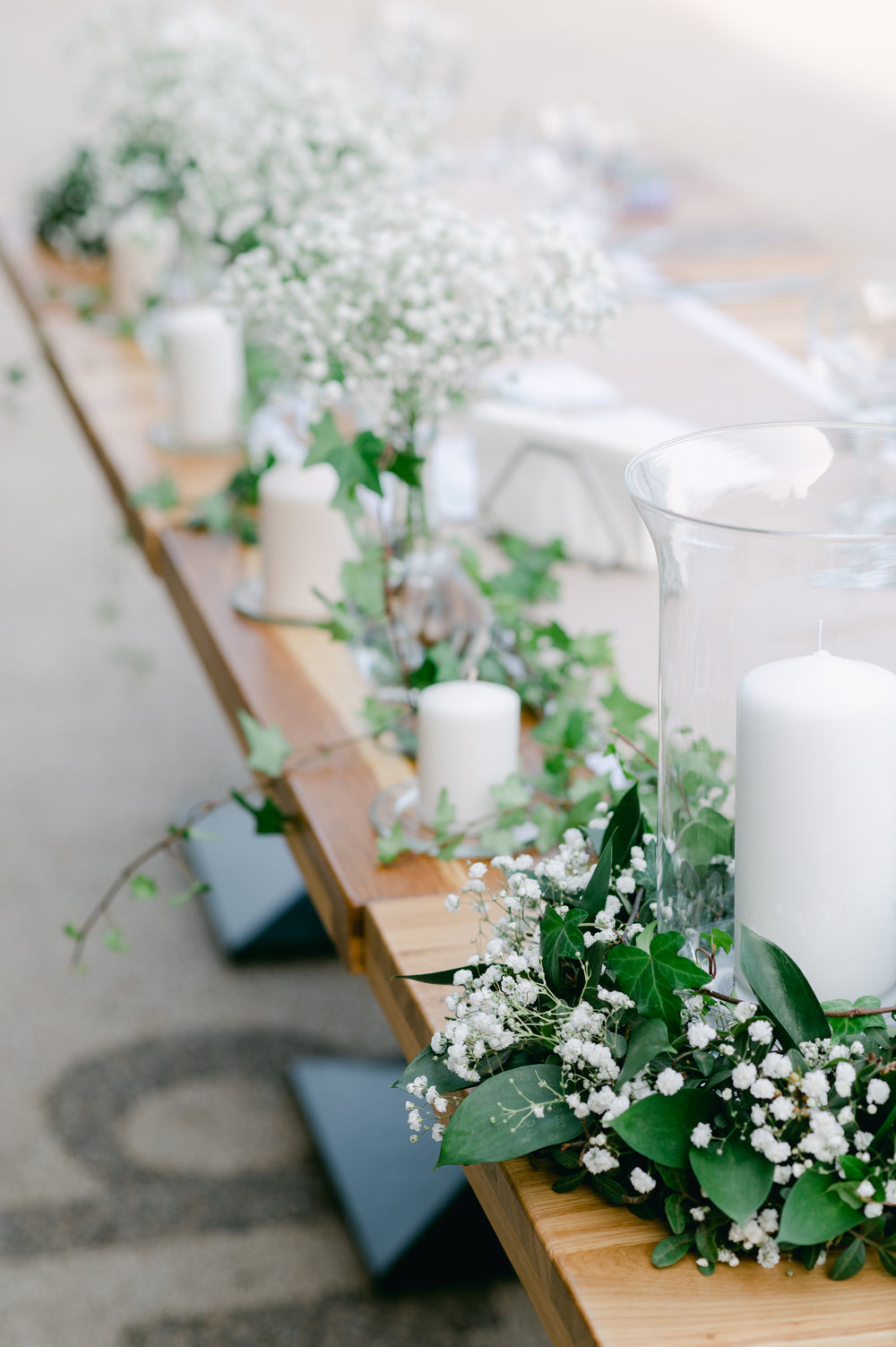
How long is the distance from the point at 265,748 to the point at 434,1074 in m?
0.43

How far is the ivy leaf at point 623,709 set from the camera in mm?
925

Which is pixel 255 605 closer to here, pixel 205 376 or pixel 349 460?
pixel 349 460

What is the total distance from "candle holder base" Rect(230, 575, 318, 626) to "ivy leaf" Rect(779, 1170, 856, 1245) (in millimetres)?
763

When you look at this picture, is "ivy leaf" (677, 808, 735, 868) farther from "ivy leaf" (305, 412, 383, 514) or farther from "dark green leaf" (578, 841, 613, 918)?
"ivy leaf" (305, 412, 383, 514)

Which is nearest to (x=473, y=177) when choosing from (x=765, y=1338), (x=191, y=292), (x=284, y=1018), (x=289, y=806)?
(x=191, y=292)

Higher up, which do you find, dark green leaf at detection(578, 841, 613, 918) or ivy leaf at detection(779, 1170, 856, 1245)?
dark green leaf at detection(578, 841, 613, 918)

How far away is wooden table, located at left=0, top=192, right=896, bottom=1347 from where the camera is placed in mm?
548

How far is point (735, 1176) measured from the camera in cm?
54

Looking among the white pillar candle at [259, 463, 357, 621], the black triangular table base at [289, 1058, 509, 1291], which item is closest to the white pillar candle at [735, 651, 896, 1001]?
the white pillar candle at [259, 463, 357, 621]

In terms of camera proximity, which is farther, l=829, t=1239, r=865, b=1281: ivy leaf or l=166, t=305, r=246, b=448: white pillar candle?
l=166, t=305, r=246, b=448: white pillar candle

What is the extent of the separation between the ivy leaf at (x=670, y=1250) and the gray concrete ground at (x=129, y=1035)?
92 centimetres

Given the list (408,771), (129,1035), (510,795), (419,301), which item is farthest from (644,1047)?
(129,1035)

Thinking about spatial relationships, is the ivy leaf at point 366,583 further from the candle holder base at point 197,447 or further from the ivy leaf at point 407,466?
the candle holder base at point 197,447

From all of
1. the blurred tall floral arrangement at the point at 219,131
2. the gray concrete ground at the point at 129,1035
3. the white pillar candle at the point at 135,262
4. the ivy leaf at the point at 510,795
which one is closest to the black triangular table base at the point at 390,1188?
the gray concrete ground at the point at 129,1035
